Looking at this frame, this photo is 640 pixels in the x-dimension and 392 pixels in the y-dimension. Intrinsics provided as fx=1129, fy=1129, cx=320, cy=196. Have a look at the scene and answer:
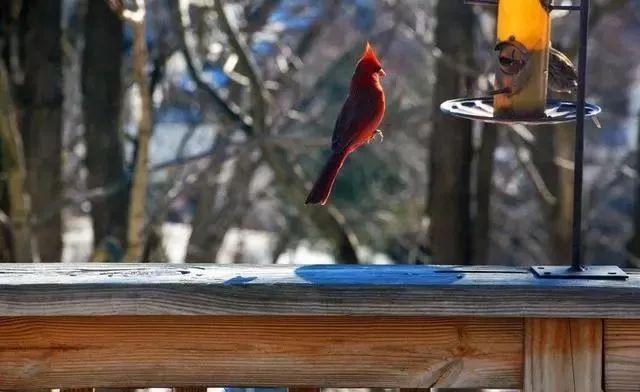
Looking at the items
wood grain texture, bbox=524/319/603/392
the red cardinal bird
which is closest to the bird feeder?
the red cardinal bird

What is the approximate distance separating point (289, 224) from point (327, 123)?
1.88 metres

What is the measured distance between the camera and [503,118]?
3.18m

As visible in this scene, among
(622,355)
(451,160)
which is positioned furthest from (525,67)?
(451,160)

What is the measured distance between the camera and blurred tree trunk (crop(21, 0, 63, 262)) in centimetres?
716

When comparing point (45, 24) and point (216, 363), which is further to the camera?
point (45, 24)

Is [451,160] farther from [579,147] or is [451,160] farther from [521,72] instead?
[579,147]

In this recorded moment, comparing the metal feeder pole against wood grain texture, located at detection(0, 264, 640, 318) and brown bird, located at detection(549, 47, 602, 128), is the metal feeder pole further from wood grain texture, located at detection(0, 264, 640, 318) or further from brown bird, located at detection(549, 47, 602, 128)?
brown bird, located at detection(549, 47, 602, 128)

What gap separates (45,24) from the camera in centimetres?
716

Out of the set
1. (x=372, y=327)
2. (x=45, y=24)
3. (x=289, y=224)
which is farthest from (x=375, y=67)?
(x=289, y=224)

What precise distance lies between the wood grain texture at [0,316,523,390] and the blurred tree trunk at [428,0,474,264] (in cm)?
510

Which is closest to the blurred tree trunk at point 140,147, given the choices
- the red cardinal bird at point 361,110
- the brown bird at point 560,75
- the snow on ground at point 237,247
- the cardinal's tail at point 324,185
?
the red cardinal bird at point 361,110

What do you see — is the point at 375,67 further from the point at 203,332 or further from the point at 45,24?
the point at 45,24

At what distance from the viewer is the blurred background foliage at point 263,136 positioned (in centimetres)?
655

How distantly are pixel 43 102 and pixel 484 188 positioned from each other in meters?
3.12
